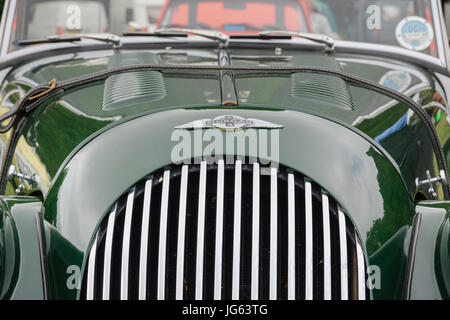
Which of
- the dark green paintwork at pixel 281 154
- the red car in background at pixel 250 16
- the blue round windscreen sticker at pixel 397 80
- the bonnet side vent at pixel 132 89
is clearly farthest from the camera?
the red car in background at pixel 250 16

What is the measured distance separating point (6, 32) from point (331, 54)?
1.46 m

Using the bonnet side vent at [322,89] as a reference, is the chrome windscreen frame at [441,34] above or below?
above

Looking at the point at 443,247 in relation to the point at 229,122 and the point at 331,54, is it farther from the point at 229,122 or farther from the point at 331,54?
the point at 331,54

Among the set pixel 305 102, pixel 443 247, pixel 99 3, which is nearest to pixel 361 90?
pixel 305 102

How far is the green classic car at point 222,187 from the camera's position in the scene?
2.62 meters

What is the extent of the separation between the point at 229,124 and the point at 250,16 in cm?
161

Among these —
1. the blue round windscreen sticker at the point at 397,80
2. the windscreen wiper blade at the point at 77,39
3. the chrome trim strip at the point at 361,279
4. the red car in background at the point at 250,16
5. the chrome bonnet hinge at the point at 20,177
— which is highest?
the red car in background at the point at 250,16

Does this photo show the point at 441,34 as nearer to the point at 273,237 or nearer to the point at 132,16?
the point at 132,16

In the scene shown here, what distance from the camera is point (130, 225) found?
264 cm

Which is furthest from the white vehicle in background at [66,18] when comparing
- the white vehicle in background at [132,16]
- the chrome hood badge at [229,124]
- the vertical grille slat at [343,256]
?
the vertical grille slat at [343,256]

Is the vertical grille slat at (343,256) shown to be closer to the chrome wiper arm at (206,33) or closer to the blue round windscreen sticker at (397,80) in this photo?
the blue round windscreen sticker at (397,80)

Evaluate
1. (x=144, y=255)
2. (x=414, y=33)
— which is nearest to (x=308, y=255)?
(x=144, y=255)

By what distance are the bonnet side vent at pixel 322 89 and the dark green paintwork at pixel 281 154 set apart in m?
0.03

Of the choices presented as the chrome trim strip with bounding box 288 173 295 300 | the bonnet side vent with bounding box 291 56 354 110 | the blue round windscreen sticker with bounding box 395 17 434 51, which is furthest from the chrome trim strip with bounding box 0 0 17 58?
the chrome trim strip with bounding box 288 173 295 300
